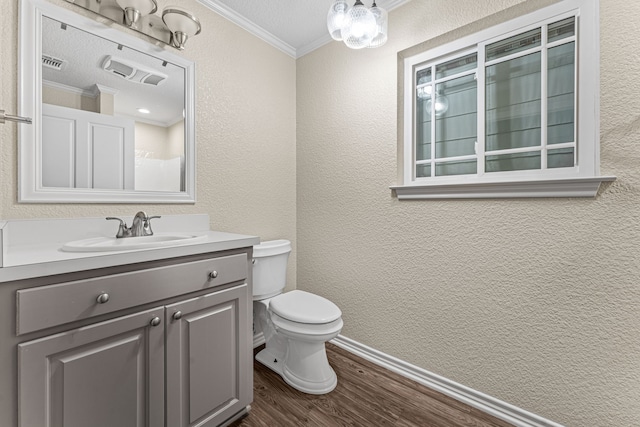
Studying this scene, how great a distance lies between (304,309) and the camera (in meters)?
1.64

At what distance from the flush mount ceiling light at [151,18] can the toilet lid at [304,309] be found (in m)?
1.62

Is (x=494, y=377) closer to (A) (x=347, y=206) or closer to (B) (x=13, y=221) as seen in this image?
(A) (x=347, y=206)

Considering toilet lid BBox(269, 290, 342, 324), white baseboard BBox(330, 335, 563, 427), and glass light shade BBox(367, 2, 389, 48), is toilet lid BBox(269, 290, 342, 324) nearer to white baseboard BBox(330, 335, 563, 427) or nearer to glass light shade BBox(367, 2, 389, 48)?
white baseboard BBox(330, 335, 563, 427)

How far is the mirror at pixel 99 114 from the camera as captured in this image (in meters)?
1.21

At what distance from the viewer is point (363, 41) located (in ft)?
4.95

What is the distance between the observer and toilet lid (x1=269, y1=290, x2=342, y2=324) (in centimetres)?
154

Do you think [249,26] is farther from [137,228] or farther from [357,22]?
[137,228]

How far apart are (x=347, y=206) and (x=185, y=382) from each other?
138cm

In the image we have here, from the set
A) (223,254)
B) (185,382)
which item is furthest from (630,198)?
(185,382)

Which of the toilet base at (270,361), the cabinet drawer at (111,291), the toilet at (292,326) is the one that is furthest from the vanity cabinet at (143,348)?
the toilet base at (270,361)

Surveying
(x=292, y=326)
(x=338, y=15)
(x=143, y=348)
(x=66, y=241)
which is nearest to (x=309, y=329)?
(x=292, y=326)

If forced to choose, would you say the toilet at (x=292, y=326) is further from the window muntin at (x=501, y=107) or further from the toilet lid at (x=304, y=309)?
the window muntin at (x=501, y=107)

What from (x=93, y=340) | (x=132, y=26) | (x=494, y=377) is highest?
(x=132, y=26)

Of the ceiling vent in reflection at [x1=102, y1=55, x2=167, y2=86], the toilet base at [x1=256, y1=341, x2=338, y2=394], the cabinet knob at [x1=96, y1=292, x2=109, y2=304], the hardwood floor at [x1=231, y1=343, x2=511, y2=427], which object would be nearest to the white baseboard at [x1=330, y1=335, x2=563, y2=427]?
→ the hardwood floor at [x1=231, y1=343, x2=511, y2=427]
